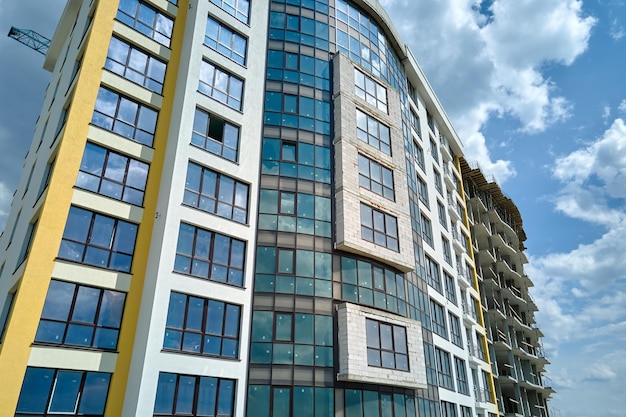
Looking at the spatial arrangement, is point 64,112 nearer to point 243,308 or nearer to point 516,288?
point 243,308

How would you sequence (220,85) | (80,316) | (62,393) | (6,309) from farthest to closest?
(220,85) → (6,309) → (80,316) → (62,393)

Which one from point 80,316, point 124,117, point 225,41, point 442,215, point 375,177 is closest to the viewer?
point 80,316

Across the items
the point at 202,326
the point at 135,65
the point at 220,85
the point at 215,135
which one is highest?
the point at 220,85

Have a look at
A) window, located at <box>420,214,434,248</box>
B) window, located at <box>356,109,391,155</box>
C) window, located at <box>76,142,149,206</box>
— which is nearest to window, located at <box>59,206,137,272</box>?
window, located at <box>76,142,149,206</box>

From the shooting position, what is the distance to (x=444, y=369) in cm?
3225

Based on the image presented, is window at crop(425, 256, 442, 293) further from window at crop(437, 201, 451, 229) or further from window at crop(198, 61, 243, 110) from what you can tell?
window at crop(198, 61, 243, 110)

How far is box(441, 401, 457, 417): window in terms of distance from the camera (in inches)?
1172

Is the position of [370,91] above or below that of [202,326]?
above

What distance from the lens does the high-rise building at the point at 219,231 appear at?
59.8 feet

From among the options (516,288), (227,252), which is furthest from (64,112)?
(516,288)

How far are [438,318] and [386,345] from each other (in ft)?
35.2

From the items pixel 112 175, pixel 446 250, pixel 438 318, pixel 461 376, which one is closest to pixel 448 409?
pixel 461 376

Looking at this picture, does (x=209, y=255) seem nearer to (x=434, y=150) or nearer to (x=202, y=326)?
(x=202, y=326)

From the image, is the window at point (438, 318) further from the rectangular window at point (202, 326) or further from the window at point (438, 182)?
the rectangular window at point (202, 326)
